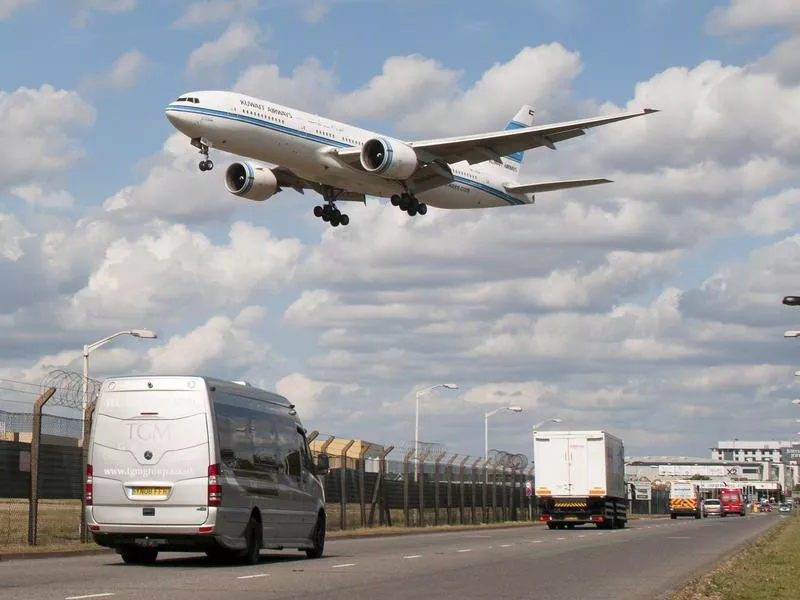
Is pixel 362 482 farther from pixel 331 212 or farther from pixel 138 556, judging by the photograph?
pixel 138 556

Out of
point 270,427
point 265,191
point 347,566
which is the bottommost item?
point 347,566

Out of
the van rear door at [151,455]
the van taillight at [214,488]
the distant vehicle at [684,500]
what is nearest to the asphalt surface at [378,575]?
the van rear door at [151,455]

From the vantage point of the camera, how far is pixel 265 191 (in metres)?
42.8

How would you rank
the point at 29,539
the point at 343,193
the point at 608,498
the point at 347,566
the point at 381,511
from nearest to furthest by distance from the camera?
the point at 347,566 → the point at 29,539 → the point at 381,511 → the point at 608,498 → the point at 343,193

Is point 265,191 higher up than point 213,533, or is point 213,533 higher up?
point 265,191

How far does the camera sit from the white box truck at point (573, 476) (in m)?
40.6

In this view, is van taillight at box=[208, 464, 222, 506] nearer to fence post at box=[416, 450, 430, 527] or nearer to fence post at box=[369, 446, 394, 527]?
fence post at box=[369, 446, 394, 527]

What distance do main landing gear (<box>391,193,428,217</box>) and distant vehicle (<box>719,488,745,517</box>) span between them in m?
47.8

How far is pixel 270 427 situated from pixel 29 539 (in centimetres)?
616

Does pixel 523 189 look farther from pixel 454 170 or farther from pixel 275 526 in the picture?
pixel 275 526

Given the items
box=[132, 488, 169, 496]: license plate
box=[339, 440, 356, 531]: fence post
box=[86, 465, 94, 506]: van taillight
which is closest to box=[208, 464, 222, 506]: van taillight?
box=[132, 488, 169, 496]: license plate

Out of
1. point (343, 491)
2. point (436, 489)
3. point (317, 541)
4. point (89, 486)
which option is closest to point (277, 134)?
point (343, 491)

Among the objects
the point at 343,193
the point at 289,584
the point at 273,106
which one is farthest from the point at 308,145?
the point at 289,584

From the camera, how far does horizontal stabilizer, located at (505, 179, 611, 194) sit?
46281mm
